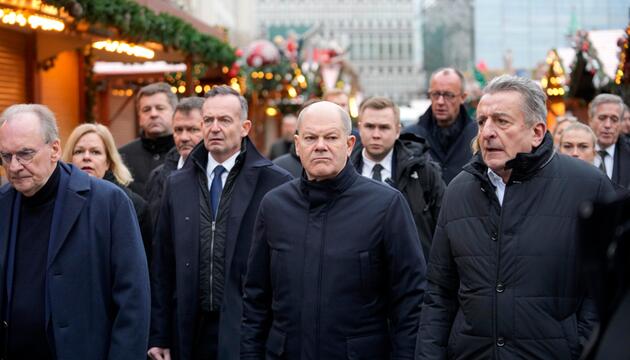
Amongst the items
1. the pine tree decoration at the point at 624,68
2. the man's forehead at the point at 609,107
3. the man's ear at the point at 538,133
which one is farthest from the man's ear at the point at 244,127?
the pine tree decoration at the point at 624,68

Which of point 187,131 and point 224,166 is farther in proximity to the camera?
point 187,131

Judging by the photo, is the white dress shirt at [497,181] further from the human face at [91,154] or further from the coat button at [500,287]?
the human face at [91,154]

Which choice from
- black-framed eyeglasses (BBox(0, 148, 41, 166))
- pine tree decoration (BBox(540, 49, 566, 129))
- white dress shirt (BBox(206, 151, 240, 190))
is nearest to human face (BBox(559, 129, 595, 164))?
white dress shirt (BBox(206, 151, 240, 190))

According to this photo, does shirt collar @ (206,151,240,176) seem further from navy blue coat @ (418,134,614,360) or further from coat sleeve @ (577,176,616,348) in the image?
coat sleeve @ (577,176,616,348)

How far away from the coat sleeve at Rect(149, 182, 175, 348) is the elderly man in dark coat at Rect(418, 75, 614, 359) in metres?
2.10

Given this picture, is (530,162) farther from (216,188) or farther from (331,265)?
(216,188)

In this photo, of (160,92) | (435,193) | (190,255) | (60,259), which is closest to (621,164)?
(435,193)

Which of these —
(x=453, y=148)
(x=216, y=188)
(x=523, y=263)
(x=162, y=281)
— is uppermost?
(x=453, y=148)

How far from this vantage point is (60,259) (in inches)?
185

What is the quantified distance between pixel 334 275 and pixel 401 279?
1.20ft

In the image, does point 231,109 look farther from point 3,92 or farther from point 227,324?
point 3,92

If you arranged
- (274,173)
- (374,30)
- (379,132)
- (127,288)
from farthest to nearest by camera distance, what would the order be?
(374,30)
(379,132)
(274,173)
(127,288)

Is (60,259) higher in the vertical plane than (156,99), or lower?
lower

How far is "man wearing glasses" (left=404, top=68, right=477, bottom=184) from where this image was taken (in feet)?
27.8
